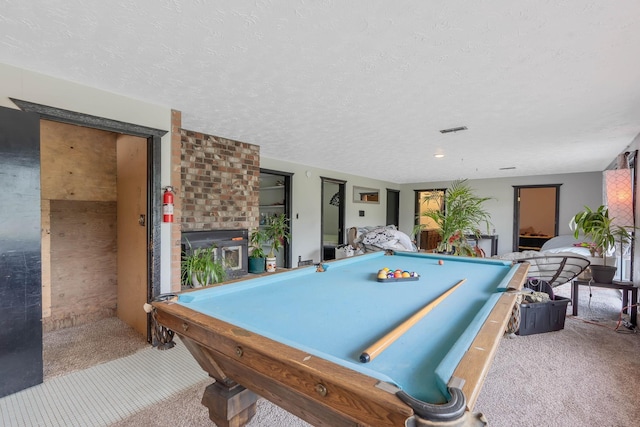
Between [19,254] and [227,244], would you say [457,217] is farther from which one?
[19,254]

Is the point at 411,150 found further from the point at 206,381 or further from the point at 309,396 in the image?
the point at 309,396

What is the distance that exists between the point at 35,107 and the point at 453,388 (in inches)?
111

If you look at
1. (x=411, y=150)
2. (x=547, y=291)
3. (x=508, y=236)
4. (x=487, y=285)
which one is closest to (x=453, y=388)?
(x=487, y=285)

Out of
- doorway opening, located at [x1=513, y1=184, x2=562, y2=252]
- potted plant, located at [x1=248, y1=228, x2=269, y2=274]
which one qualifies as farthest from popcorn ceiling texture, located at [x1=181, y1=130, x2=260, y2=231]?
doorway opening, located at [x1=513, y1=184, x2=562, y2=252]

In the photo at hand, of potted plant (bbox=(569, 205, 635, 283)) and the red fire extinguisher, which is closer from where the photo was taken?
the red fire extinguisher

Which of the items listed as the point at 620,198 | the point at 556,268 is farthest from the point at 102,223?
the point at 620,198

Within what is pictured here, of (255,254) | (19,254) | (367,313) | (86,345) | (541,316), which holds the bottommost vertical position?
(86,345)

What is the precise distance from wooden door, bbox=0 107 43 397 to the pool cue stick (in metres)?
2.35

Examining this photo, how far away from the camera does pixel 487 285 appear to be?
6.08 feet

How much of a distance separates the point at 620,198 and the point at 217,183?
4894mm

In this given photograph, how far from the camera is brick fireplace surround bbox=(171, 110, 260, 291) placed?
370 centimetres

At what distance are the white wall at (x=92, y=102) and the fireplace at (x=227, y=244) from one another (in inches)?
38.3

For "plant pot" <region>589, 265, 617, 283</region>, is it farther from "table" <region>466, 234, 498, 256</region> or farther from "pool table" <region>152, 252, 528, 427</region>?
"table" <region>466, 234, 498, 256</region>

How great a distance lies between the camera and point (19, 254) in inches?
77.0
